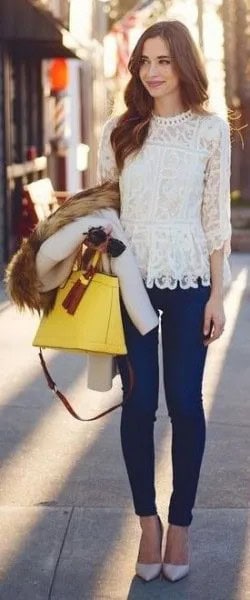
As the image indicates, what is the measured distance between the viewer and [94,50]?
24.3 metres

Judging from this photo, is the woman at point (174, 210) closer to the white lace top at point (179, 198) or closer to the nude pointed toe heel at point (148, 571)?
the white lace top at point (179, 198)

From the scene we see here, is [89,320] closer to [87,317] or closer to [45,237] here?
[87,317]

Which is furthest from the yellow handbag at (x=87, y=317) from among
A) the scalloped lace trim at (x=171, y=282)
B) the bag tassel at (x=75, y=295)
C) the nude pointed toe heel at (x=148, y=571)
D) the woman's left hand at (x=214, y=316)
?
the nude pointed toe heel at (x=148, y=571)

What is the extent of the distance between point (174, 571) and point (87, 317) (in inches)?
33.4

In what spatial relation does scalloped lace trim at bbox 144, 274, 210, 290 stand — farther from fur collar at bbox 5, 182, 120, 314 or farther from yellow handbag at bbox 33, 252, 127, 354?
fur collar at bbox 5, 182, 120, 314

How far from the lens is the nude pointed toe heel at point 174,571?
13.8 ft

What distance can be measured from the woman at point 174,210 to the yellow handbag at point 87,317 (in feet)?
0.36

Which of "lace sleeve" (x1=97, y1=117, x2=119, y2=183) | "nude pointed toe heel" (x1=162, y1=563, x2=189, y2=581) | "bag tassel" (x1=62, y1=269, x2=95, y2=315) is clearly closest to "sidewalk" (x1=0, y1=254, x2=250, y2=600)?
"nude pointed toe heel" (x1=162, y1=563, x2=189, y2=581)

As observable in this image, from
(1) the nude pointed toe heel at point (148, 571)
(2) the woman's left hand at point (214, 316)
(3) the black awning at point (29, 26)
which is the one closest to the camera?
(2) the woman's left hand at point (214, 316)

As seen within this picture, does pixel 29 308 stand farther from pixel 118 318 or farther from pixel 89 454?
pixel 89 454

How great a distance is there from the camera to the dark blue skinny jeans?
4.09 metres

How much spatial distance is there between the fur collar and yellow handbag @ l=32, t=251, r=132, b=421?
0.06 m

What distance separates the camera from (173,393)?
414 cm

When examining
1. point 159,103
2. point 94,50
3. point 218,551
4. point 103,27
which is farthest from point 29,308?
point 103,27
